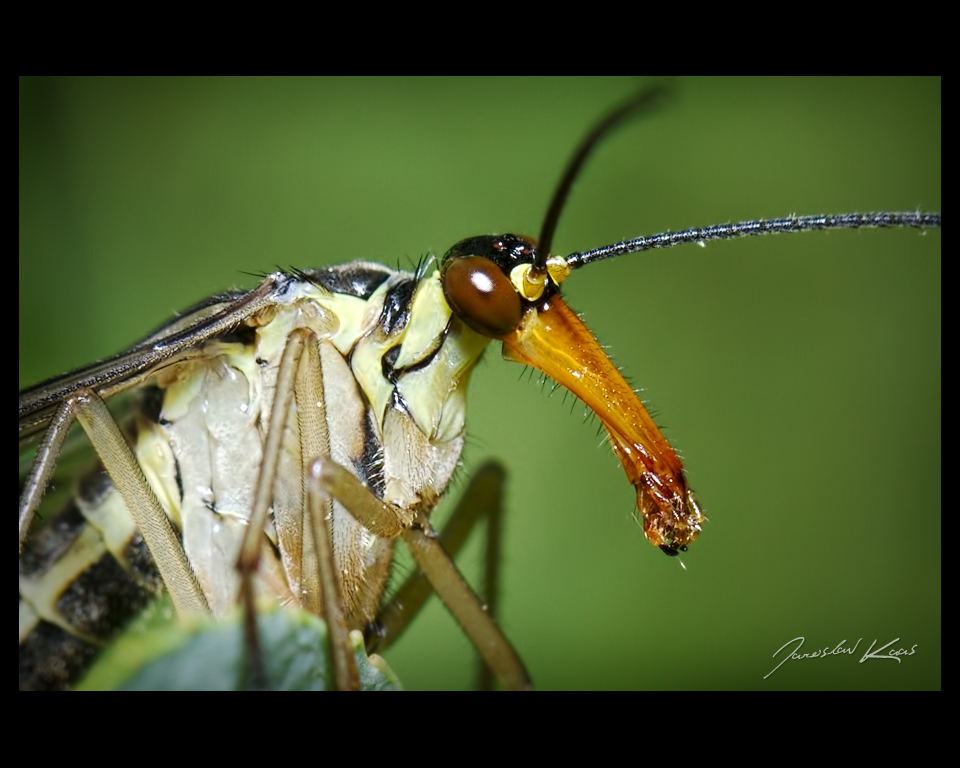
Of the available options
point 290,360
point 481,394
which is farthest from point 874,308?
point 290,360

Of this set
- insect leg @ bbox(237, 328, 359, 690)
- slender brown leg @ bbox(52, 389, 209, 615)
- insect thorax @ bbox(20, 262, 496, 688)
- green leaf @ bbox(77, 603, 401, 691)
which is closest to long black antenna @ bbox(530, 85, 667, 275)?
insect thorax @ bbox(20, 262, 496, 688)

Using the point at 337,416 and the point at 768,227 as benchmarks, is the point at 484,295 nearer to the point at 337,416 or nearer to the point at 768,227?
the point at 337,416

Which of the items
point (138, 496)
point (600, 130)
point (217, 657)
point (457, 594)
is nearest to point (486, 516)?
point (457, 594)

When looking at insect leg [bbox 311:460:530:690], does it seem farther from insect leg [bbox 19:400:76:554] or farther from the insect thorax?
insect leg [bbox 19:400:76:554]

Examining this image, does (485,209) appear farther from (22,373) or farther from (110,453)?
(110,453)

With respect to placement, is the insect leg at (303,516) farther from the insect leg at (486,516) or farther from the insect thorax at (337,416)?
the insect leg at (486,516)
